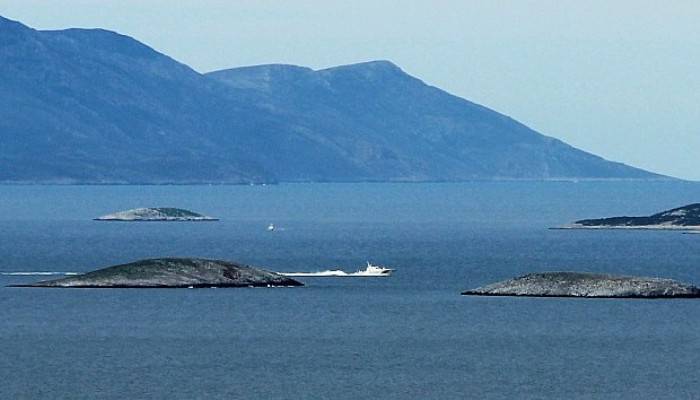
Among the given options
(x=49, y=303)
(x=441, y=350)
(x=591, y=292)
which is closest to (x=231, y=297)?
(x=49, y=303)

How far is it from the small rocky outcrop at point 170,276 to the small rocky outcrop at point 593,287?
A: 63.1 feet

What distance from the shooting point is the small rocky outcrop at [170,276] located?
134375 mm

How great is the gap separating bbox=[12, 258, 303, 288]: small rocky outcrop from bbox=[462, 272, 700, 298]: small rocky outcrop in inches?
757

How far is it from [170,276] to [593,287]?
30623 mm

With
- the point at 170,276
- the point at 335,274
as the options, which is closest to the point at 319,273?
the point at 335,274

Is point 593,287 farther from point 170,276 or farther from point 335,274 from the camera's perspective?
point 335,274

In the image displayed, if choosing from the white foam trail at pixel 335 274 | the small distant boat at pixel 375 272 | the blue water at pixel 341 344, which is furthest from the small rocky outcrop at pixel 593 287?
the small distant boat at pixel 375 272

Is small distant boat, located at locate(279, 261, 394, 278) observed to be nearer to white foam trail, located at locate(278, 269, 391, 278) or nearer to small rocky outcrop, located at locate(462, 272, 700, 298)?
white foam trail, located at locate(278, 269, 391, 278)

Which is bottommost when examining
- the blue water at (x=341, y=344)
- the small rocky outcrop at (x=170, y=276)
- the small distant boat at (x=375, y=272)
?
the blue water at (x=341, y=344)

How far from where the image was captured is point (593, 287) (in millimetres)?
128250

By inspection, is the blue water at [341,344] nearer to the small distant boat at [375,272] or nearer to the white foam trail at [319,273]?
the white foam trail at [319,273]

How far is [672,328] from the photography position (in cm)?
10862

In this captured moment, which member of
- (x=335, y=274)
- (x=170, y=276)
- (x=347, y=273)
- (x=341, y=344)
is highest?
(x=347, y=273)

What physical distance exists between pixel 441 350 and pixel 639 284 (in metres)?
32.2
